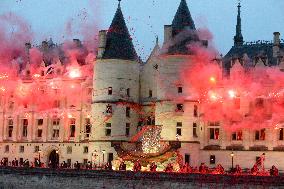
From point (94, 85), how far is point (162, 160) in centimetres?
1359

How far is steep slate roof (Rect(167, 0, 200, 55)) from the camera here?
67.2 m

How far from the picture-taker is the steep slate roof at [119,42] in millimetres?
71062

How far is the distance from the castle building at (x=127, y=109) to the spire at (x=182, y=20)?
0.10 metres

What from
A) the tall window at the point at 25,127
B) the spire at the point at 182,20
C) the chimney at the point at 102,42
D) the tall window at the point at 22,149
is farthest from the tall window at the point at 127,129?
the tall window at the point at 22,149

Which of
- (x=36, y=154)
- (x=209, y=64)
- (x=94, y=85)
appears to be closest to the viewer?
Result: (x=209, y=64)

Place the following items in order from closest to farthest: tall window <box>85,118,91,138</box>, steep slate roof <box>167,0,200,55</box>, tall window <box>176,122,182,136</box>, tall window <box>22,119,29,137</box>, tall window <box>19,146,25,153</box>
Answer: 1. tall window <box>176,122,182,136</box>
2. steep slate roof <box>167,0,200,55</box>
3. tall window <box>85,118,91,138</box>
4. tall window <box>19,146,25,153</box>
5. tall window <box>22,119,29,137</box>

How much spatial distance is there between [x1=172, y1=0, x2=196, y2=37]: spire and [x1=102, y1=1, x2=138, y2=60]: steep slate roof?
239 inches

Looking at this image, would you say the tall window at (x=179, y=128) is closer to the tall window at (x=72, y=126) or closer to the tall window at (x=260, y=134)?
the tall window at (x=260, y=134)

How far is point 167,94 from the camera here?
220 feet

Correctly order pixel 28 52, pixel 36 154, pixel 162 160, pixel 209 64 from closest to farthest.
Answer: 1. pixel 162 160
2. pixel 209 64
3. pixel 36 154
4. pixel 28 52

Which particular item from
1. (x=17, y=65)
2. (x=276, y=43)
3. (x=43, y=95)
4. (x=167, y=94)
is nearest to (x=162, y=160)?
(x=167, y=94)

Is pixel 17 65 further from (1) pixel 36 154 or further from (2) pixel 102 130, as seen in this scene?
(2) pixel 102 130

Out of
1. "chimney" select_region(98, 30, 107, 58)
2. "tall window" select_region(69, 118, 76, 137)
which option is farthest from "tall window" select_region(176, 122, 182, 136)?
"tall window" select_region(69, 118, 76, 137)

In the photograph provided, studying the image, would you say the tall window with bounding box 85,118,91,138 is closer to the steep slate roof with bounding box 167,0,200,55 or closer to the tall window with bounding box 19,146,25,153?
the tall window with bounding box 19,146,25,153
